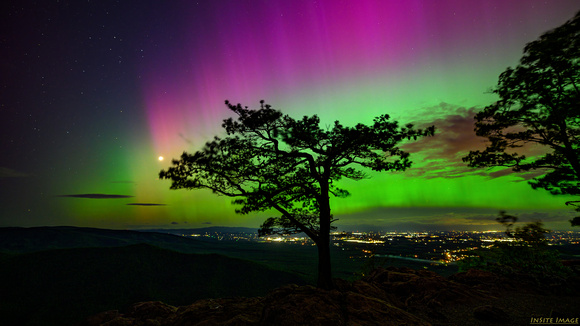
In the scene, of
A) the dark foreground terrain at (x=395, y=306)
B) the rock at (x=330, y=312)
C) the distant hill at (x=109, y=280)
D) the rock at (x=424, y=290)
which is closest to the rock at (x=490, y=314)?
the dark foreground terrain at (x=395, y=306)

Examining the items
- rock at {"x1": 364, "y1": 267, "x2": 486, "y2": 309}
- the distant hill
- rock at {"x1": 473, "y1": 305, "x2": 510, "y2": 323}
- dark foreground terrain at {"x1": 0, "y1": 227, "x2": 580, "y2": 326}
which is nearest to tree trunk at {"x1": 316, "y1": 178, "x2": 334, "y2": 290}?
dark foreground terrain at {"x1": 0, "y1": 227, "x2": 580, "y2": 326}

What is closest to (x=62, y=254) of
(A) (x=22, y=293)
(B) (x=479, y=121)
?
(A) (x=22, y=293)

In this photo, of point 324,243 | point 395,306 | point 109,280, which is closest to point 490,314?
point 395,306

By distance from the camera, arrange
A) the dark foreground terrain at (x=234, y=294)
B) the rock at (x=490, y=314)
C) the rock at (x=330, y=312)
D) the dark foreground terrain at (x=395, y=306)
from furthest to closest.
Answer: the rock at (x=490, y=314)
the dark foreground terrain at (x=234, y=294)
the dark foreground terrain at (x=395, y=306)
the rock at (x=330, y=312)

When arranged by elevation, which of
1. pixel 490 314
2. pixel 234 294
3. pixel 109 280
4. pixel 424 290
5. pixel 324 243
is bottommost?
pixel 234 294

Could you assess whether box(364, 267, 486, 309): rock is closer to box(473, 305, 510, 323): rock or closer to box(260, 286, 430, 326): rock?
box(473, 305, 510, 323): rock

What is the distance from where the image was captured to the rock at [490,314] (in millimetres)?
10750

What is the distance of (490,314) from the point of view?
433 inches

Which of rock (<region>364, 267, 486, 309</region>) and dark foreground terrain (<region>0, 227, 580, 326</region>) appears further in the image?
rock (<region>364, 267, 486, 309</region>)

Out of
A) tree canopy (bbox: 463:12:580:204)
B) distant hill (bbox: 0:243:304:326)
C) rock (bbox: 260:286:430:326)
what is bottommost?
distant hill (bbox: 0:243:304:326)

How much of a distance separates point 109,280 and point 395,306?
17363 cm

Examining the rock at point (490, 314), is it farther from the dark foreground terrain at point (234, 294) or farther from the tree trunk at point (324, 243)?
the tree trunk at point (324, 243)

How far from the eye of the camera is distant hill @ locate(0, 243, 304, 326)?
106 meters

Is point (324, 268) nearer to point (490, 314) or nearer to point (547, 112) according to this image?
point (490, 314)
